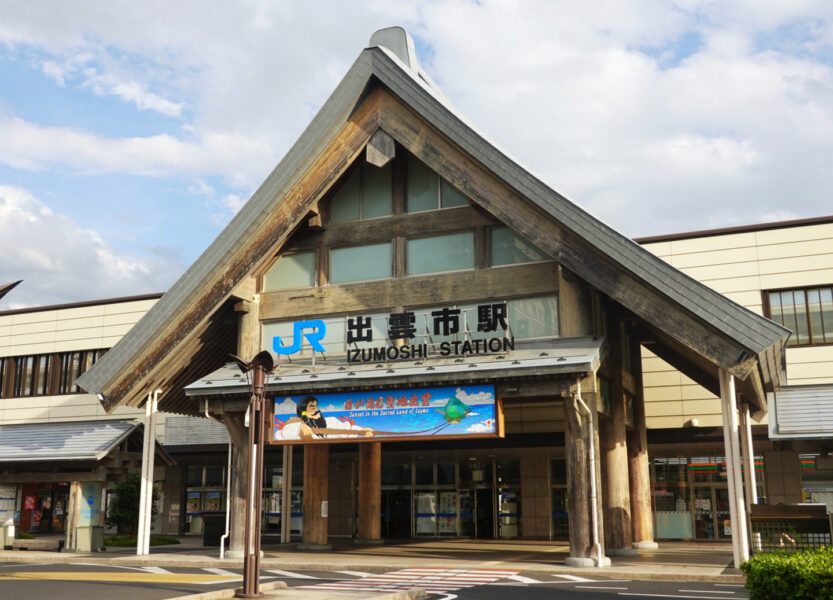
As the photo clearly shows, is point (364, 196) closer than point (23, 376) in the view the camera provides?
Yes

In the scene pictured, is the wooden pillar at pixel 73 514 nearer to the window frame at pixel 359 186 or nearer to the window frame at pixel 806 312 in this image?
the window frame at pixel 359 186

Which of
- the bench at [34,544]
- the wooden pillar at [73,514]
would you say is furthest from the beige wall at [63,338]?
the bench at [34,544]

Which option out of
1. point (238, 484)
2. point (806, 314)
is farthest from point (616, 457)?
point (238, 484)

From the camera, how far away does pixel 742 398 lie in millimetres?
24109

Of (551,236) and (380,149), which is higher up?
(380,149)

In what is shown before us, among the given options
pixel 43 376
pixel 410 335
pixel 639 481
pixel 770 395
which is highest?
pixel 43 376

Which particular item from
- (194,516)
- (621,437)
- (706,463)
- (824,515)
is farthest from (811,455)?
(194,516)

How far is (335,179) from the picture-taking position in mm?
23000

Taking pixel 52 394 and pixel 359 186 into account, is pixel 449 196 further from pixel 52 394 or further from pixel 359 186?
pixel 52 394

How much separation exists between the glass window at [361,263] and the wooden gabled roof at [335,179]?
5.52ft

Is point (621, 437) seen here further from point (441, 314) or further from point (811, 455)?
point (811, 455)

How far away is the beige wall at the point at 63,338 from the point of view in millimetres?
36562

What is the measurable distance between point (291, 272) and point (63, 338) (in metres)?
18.0

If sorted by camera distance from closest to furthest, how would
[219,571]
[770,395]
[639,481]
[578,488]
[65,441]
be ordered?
[578,488] → [219,571] → [770,395] → [639,481] → [65,441]
